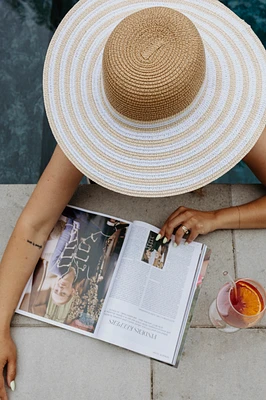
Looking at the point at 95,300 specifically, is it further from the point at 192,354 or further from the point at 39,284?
the point at 192,354

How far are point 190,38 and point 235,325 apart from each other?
0.79 metres

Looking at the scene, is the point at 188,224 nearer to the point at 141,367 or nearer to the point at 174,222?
the point at 174,222

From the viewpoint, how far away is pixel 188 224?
51.7 inches

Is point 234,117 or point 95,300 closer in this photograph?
point 234,117

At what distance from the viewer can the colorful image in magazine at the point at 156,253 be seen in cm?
132

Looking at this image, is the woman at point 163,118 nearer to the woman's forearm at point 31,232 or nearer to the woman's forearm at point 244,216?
the woman's forearm at point 31,232

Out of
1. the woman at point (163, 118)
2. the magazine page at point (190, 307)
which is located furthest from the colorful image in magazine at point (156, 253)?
the woman at point (163, 118)

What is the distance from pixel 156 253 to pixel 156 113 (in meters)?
0.61

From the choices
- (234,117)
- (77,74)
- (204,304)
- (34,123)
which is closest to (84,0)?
(77,74)

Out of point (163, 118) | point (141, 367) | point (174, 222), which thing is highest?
point (163, 118)

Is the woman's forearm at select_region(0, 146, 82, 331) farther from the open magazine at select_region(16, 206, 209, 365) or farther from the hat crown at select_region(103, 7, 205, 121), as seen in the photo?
the hat crown at select_region(103, 7, 205, 121)

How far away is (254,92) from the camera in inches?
35.5

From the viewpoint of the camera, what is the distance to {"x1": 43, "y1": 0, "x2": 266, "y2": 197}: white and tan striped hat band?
87cm

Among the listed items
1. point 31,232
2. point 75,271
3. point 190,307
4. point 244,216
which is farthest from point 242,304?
point 31,232
